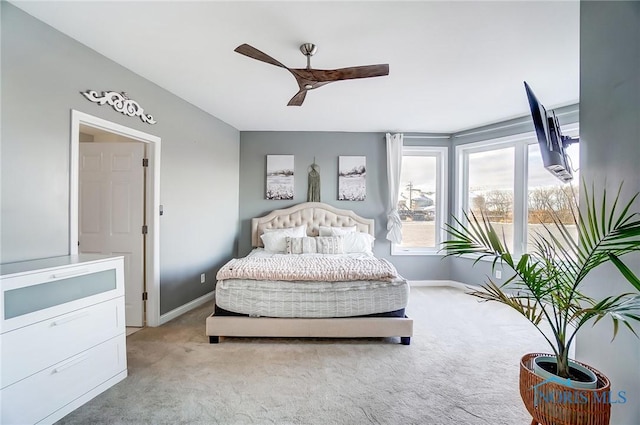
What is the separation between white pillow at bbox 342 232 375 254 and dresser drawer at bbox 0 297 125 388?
2835 millimetres

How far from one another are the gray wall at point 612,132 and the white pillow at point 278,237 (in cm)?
331

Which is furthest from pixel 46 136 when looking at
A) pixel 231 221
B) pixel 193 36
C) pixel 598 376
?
pixel 598 376

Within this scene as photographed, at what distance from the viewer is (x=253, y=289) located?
8.42 feet

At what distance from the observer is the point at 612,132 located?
1307 millimetres

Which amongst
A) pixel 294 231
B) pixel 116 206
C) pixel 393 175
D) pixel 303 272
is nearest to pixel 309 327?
pixel 303 272

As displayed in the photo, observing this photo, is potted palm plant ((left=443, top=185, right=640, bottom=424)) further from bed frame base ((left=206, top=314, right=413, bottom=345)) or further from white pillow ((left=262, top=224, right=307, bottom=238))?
white pillow ((left=262, top=224, right=307, bottom=238))

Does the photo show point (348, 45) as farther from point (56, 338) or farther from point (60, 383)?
point (60, 383)

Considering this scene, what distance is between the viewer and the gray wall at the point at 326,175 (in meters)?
4.65

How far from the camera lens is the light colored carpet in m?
1.72

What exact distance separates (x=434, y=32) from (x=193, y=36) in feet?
6.03

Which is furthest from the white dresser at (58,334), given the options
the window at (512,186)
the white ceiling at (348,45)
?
A: the window at (512,186)

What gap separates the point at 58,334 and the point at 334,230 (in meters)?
3.25

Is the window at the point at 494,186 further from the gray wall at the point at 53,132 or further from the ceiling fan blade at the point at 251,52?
the gray wall at the point at 53,132

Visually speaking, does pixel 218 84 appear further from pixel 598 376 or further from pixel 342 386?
pixel 598 376
